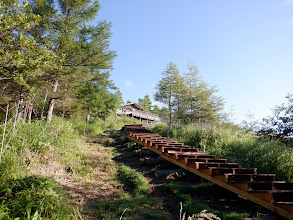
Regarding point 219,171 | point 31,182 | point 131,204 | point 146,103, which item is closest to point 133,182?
point 131,204

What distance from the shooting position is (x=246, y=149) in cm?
695

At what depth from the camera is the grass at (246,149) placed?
206 inches

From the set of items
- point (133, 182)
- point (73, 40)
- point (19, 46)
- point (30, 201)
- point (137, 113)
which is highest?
point (73, 40)

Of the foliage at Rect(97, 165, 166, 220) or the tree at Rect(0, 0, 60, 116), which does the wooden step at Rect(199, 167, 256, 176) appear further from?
the tree at Rect(0, 0, 60, 116)

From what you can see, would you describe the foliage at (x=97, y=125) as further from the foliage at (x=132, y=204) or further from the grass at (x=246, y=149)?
the foliage at (x=132, y=204)

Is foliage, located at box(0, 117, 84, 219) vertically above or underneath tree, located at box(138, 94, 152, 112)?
underneath

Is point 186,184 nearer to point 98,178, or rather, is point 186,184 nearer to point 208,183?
point 208,183

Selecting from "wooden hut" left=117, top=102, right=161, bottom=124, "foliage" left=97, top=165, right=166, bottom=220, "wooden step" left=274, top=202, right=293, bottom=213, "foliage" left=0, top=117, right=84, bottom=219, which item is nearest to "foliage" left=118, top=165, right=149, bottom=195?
"foliage" left=97, top=165, right=166, bottom=220

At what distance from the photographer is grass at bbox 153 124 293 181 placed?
524cm

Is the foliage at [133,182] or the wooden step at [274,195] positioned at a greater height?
the wooden step at [274,195]

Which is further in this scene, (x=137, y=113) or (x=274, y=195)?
(x=137, y=113)

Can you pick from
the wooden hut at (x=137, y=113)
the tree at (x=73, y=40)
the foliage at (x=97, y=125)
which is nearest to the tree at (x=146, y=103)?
the wooden hut at (x=137, y=113)

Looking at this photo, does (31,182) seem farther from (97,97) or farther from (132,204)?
(97,97)

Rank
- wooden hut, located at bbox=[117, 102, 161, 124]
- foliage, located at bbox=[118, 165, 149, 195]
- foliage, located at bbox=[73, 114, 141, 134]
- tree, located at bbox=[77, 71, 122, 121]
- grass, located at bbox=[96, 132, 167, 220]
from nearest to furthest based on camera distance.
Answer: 1. grass, located at bbox=[96, 132, 167, 220]
2. foliage, located at bbox=[118, 165, 149, 195]
3. foliage, located at bbox=[73, 114, 141, 134]
4. tree, located at bbox=[77, 71, 122, 121]
5. wooden hut, located at bbox=[117, 102, 161, 124]
